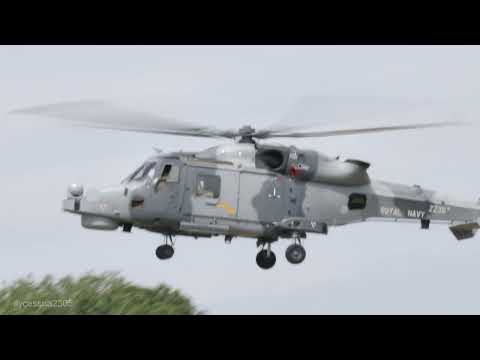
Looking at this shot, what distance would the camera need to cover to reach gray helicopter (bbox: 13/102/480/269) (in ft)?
83.0

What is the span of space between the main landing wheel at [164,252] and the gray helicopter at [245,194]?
0.02 metres

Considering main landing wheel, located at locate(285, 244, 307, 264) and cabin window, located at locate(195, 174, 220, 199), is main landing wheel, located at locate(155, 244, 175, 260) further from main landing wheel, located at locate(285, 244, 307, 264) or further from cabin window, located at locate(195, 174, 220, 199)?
main landing wheel, located at locate(285, 244, 307, 264)

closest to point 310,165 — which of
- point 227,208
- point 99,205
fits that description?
point 227,208

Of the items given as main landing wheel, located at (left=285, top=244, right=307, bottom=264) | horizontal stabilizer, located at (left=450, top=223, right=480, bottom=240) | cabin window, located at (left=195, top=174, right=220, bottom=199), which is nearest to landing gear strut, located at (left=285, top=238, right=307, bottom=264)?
main landing wheel, located at (left=285, top=244, right=307, bottom=264)

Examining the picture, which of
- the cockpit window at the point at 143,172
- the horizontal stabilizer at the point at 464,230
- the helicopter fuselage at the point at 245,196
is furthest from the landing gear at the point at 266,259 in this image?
the horizontal stabilizer at the point at 464,230

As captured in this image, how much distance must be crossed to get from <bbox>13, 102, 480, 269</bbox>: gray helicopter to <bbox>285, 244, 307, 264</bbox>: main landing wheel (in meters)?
0.02

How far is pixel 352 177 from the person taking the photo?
26.9 meters

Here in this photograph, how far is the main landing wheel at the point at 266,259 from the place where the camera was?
1057 inches

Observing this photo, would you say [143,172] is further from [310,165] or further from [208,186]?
[310,165]

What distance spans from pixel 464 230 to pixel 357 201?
3.13 m

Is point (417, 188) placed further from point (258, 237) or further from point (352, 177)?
point (258, 237)

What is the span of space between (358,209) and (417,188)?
1776mm

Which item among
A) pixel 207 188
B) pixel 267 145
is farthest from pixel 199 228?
pixel 267 145

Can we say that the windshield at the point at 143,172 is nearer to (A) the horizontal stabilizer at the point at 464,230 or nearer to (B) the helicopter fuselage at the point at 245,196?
(B) the helicopter fuselage at the point at 245,196
